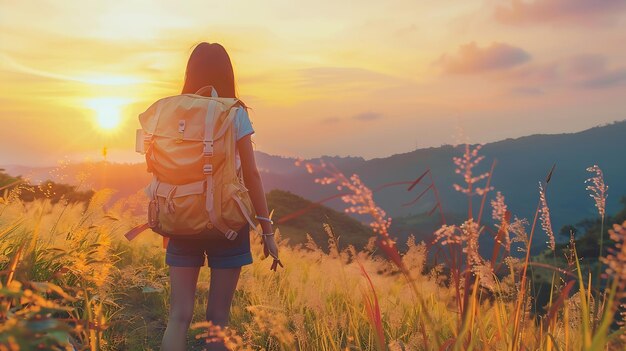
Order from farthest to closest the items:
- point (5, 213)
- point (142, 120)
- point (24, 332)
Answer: point (5, 213) < point (142, 120) < point (24, 332)

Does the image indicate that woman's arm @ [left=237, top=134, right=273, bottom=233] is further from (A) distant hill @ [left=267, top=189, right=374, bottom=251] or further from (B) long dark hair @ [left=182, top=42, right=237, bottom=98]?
(A) distant hill @ [left=267, top=189, right=374, bottom=251]

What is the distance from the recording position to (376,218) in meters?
2.11

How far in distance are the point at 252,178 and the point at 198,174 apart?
373 mm

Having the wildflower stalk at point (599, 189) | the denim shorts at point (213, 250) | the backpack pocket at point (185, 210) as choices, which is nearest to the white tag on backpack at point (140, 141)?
the backpack pocket at point (185, 210)

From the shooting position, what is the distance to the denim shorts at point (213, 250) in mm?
4129

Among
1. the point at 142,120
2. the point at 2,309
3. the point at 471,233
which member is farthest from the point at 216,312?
the point at 471,233

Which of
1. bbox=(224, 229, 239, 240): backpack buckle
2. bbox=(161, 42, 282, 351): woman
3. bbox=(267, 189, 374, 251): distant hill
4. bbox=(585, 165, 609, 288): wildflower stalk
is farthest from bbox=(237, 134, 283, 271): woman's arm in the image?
bbox=(267, 189, 374, 251): distant hill

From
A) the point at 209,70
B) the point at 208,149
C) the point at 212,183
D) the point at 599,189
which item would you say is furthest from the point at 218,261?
the point at 599,189

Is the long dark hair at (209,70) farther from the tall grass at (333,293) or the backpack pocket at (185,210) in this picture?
the tall grass at (333,293)

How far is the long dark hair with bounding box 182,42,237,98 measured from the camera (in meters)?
4.43

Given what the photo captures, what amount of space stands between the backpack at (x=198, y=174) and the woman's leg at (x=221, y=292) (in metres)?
0.29

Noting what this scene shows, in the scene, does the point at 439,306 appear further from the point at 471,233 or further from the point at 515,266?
the point at 471,233

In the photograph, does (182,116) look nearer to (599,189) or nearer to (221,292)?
(221,292)

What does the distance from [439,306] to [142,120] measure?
3477 mm
